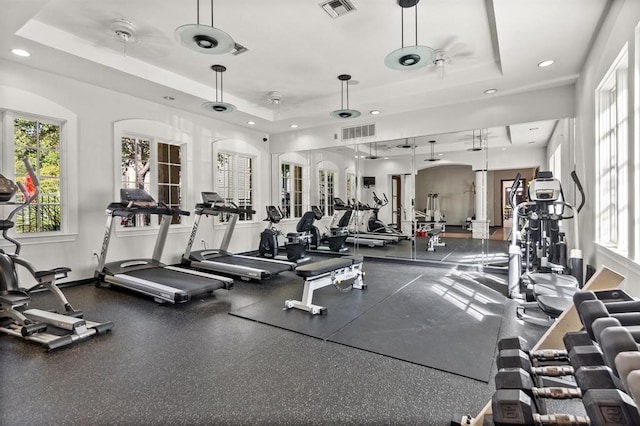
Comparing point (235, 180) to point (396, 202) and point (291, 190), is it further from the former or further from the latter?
point (396, 202)

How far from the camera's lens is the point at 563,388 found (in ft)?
3.97

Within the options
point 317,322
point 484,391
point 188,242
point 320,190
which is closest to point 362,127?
point 320,190

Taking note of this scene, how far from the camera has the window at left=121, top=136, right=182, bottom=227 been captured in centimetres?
581

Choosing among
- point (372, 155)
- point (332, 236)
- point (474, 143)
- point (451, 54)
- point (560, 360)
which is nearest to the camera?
point (560, 360)

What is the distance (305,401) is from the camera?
205cm

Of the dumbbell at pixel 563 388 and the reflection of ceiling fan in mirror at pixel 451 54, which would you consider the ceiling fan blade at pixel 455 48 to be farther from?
the dumbbell at pixel 563 388

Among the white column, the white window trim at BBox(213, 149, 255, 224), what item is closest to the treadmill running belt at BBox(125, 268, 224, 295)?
the white window trim at BBox(213, 149, 255, 224)

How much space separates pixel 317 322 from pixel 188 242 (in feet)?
12.7

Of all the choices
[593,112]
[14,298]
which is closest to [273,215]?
[14,298]

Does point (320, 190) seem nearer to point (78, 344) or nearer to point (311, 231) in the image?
point (311, 231)

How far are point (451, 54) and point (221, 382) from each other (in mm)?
4864

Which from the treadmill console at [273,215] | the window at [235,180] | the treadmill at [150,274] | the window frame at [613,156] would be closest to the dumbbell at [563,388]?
the window frame at [613,156]

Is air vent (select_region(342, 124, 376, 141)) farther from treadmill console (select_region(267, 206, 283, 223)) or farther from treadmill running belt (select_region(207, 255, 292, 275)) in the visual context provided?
treadmill running belt (select_region(207, 255, 292, 275))

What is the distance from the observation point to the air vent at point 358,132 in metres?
7.02
